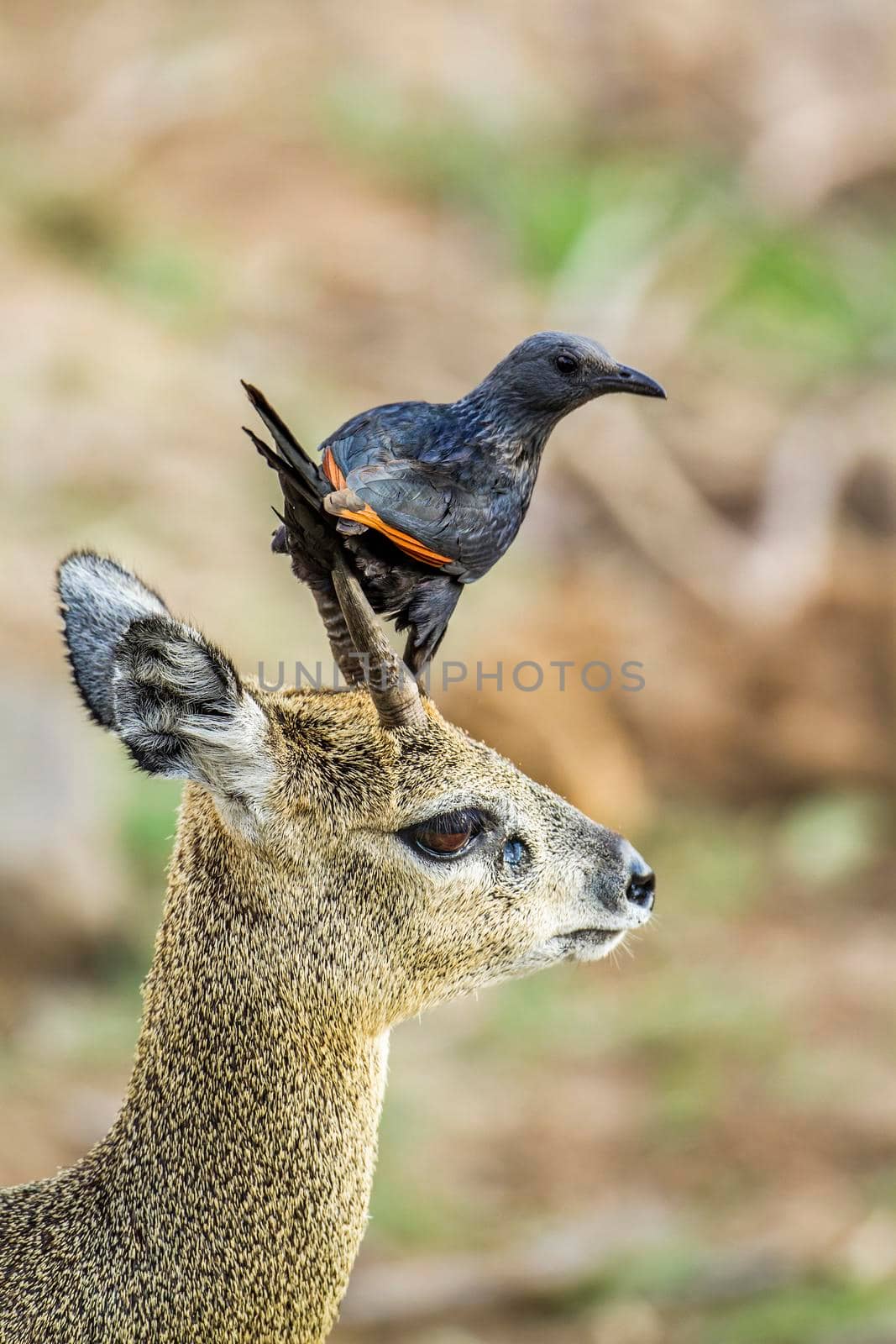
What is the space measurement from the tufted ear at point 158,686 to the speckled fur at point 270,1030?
0.02 metres

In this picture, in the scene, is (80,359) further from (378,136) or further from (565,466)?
(378,136)

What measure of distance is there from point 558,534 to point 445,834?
1079 centimetres

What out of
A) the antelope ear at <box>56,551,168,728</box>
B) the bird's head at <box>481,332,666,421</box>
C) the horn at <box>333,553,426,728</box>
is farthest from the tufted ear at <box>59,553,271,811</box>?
the bird's head at <box>481,332,666,421</box>

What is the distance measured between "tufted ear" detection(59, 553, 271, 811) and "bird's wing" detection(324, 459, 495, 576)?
0.60m

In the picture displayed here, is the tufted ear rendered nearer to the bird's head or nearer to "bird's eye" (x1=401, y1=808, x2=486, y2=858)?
"bird's eye" (x1=401, y1=808, x2=486, y2=858)

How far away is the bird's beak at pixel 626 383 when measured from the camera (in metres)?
2.74

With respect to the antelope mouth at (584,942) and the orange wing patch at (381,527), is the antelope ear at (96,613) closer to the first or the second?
the orange wing patch at (381,527)

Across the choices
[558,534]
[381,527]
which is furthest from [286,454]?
[558,534]

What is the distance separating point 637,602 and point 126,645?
10.9 metres

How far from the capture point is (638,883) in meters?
3.78

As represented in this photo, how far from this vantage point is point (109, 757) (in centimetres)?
1042

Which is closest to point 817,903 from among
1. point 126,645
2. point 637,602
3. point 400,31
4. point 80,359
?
point 637,602

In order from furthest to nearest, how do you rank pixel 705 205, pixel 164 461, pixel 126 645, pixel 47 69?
pixel 47 69 → pixel 705 205 → pixel 164 461 → pixel 126 645

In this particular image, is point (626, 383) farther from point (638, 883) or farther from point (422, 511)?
point (638, 883)
